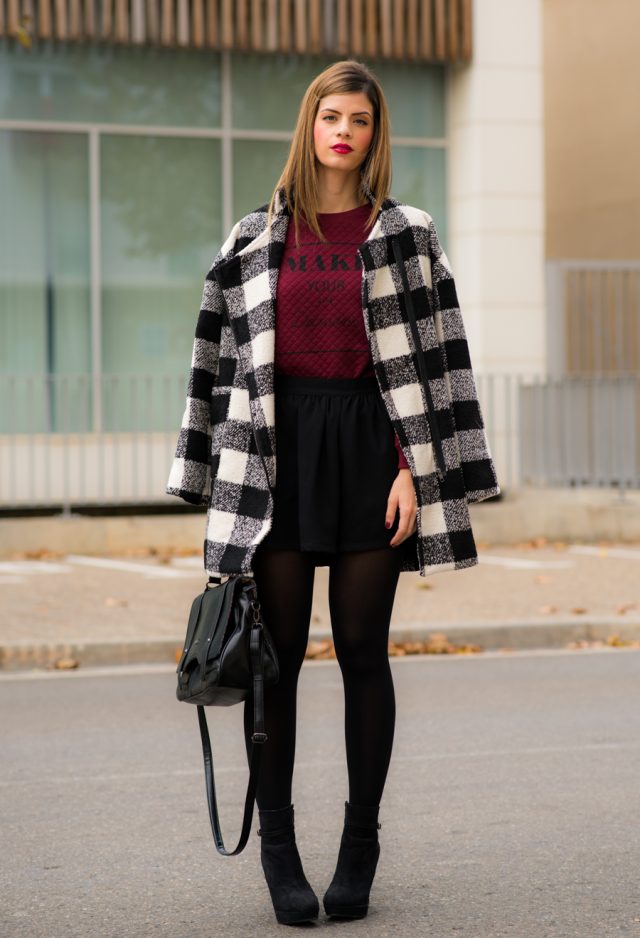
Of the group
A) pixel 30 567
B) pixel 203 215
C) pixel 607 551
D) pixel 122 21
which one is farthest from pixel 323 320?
pixel 203 215

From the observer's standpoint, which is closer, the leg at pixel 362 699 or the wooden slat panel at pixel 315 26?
the leg at pixel 362 699

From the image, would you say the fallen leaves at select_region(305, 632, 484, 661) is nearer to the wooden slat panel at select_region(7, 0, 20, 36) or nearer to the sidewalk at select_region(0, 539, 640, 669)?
the sidewalk at select_region(0, 539, 640, 669)

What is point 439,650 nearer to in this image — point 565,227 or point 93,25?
point 93,25

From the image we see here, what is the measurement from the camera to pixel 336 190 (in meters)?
3.85

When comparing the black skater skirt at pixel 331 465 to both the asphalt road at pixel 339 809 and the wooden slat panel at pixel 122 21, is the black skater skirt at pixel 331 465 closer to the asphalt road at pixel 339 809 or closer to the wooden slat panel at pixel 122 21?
the asphalt road at pixel 339 809

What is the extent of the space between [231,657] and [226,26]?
38.3 ft

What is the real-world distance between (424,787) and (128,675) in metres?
2.99

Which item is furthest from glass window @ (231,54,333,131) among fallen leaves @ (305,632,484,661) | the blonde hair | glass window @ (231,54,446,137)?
the blonde hair

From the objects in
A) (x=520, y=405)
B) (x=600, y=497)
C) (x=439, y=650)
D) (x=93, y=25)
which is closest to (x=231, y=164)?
(x=93, y=25)

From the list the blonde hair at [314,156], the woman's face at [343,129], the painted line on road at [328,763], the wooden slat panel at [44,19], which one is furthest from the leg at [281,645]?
the wooden slat panel at [44,19]

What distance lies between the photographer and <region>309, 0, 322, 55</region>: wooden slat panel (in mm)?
14586

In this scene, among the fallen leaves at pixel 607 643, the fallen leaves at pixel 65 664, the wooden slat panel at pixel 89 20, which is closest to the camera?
the fallen leaves at pixel 65 664

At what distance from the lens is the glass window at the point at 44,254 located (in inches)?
567

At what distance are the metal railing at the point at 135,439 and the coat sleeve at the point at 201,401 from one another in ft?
32.1
